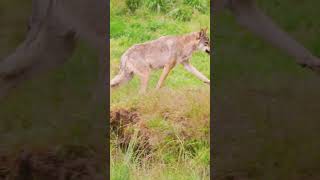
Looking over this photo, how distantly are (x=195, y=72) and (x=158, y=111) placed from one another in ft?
0.63

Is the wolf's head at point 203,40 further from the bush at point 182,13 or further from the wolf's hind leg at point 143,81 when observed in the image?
the wolf's hind leg at point 143,81

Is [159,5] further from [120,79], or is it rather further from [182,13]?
[120,79]

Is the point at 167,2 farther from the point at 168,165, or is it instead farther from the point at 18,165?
the point at 18,165

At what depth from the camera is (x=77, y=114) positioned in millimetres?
2395

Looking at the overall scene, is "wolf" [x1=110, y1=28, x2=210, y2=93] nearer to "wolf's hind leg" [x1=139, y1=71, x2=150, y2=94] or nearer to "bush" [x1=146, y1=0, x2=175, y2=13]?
"wolf's hind leg" [x1=139, y1=71, x2=150, y2=94]

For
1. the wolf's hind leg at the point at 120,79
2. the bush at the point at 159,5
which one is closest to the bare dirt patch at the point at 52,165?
the wolf's hind leg at the point at 120,79

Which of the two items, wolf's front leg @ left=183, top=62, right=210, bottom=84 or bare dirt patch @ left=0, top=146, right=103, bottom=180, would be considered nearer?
bare dirt patch @ left=0, top=146, right=103, bottom=180

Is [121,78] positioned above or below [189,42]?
below
